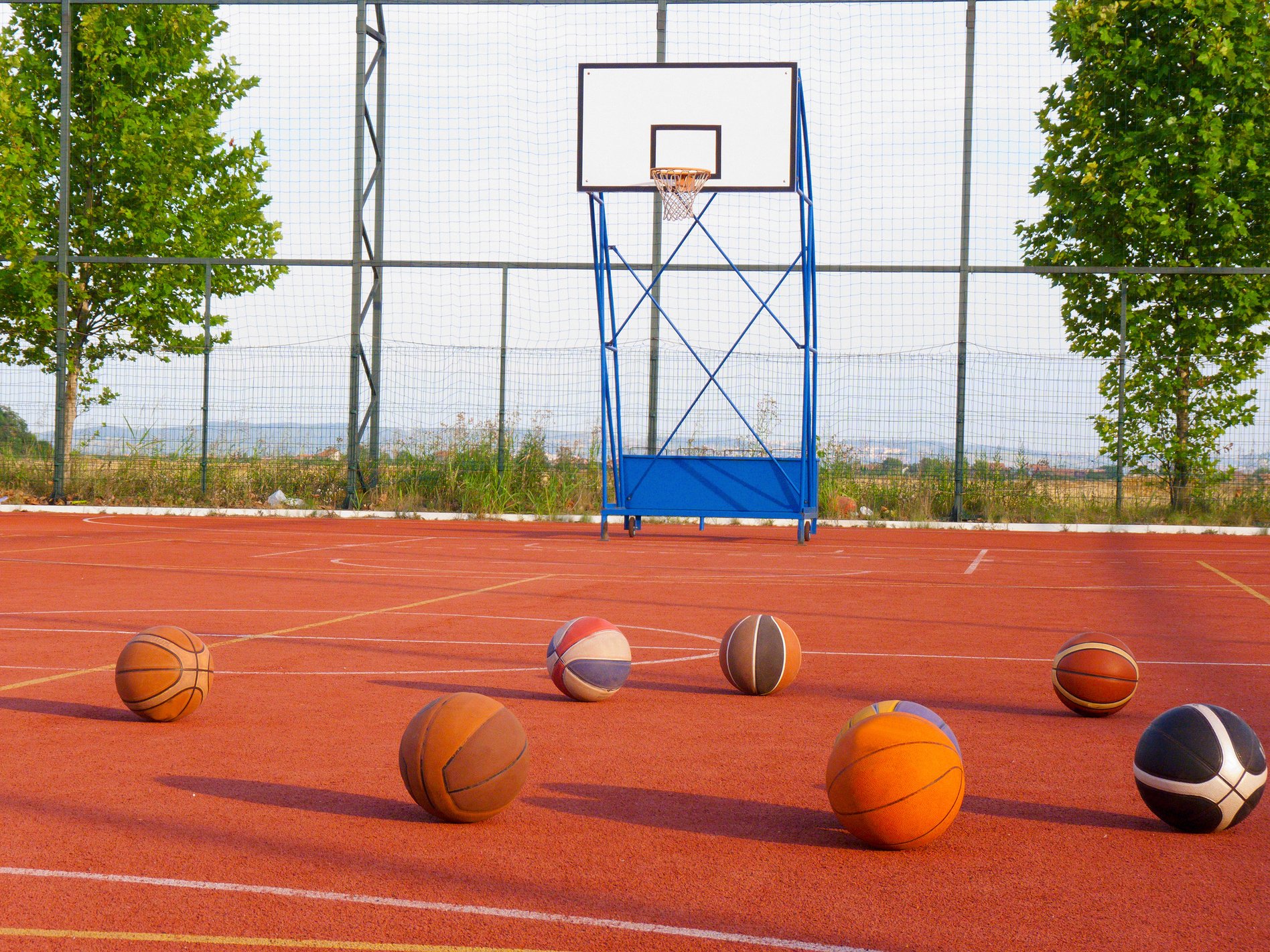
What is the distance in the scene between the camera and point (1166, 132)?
19719 millimetres

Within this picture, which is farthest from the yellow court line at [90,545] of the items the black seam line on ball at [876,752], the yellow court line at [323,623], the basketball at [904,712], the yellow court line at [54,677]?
the black seam line on ball at [876,752]

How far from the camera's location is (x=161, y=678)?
17.4ft

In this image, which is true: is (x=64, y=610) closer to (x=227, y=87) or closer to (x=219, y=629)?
(x=219, y=629)

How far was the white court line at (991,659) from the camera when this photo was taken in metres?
7.26

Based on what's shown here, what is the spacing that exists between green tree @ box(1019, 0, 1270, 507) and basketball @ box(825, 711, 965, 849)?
54.0 ft

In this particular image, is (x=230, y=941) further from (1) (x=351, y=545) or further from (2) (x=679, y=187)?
(2) (x=679, y=187)

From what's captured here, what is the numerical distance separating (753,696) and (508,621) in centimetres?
283

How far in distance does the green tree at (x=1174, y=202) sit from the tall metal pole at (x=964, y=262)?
150 cm

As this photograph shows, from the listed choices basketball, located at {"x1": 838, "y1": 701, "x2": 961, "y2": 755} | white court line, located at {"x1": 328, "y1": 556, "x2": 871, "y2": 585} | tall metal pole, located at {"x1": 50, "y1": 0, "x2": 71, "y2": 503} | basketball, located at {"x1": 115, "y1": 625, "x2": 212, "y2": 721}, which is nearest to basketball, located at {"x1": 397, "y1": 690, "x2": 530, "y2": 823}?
basketball, located at {"x1": 838, "y1": 701, "x2": 961, "y2": 755}

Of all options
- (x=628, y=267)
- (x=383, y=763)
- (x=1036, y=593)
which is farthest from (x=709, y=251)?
(x=383, y=763)

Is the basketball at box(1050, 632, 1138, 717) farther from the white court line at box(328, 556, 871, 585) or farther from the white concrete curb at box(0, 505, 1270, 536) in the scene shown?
the white concrete curb at box(0, 505, 1270, 536)

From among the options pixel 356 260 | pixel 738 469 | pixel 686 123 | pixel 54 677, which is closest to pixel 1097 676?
pixel 54 677

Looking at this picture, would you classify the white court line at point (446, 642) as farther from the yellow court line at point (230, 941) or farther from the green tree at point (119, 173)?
the green tree at point (119, 173)

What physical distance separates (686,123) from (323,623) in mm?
10295
